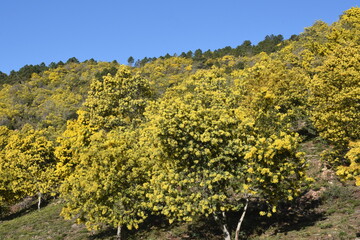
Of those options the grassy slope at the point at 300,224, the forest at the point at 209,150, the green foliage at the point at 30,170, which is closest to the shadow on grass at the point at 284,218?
the grassy slope at the point at 300,224

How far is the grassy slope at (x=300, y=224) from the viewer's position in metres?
18.9

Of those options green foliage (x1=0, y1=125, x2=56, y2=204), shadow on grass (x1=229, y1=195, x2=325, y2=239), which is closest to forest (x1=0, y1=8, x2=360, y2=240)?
shadow on grass (x1=229, y1=195, x2=325, y2=239)

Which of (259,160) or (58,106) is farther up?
(58,106)

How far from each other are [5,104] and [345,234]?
400ft

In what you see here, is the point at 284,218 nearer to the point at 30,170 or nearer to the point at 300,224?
the point at 300,224

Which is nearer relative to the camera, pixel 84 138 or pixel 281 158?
pixel 281 158

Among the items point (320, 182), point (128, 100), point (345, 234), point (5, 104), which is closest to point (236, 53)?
point (5, 104)

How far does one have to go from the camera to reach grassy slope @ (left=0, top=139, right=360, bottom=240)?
18.9 meters

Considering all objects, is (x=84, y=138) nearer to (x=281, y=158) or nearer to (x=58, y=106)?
(x=281, y=158)

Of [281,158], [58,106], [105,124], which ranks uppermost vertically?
[58,106]

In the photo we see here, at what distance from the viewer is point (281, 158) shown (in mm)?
17172

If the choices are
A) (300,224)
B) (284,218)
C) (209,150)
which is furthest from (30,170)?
(300,224)

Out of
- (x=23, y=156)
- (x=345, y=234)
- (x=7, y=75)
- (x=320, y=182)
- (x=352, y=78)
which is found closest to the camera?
(x=345, y=234)

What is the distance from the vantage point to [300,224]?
2072cm
